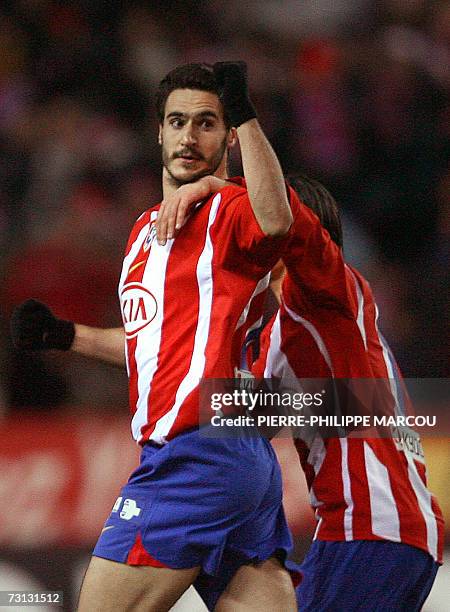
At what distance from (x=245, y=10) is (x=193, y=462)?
4.28 metres

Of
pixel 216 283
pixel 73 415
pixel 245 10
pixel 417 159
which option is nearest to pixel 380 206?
pixel 417 159

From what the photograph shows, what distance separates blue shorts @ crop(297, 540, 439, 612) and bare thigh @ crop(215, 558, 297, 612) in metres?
0.27

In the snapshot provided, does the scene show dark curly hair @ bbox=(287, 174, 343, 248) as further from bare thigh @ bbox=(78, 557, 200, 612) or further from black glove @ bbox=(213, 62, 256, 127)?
bare thigh @ bbox=(78, 557, 200, 612)

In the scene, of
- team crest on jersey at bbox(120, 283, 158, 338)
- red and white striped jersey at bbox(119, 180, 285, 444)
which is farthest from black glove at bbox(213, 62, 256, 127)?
team crest on jersey at bbox(120, 283, 158, 338)

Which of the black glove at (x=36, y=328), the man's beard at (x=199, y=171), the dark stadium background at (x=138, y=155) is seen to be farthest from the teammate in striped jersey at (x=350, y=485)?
the dark stadium background at (x=138, y=155)

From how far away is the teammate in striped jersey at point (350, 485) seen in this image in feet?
8.31

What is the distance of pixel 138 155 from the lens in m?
5.32

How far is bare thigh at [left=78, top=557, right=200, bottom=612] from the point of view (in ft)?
7.07

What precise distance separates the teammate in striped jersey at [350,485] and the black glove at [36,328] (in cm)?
68

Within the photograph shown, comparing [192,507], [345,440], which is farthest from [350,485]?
[192,507]

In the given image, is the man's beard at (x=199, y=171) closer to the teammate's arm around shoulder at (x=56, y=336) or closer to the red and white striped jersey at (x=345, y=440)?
the red and white striped jersey at (x=345, y=440)

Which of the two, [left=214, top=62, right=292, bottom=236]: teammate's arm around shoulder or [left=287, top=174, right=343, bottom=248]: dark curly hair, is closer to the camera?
[left=214, top=62, right=292, bottom=236]: teammate's arm around shoulder

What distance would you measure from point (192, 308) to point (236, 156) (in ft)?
9.67

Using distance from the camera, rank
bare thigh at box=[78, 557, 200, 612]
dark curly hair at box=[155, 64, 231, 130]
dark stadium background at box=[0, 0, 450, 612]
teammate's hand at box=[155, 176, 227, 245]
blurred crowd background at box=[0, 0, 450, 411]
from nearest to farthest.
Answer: bare thigh at box=[78, 557, 200, 612], teammate's hand at box=[155, 176, 227, 245], dark curly hair at box=[155, 64, 231, 130], dark stadium background at box=[0, 0, 450, 612], blurred crowd background at box=[0, 0, 450, 411]
